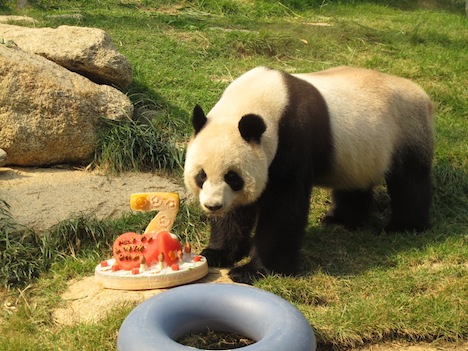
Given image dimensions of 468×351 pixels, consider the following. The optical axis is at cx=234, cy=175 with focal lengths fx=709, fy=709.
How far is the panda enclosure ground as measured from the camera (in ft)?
15.2

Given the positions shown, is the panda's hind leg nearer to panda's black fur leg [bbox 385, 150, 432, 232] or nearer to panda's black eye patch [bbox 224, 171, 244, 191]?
panda's black fur leg [bbox 385, 150, 432, 232]

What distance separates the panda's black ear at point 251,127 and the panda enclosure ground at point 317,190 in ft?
3.44

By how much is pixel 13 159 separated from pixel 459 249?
13.2ft

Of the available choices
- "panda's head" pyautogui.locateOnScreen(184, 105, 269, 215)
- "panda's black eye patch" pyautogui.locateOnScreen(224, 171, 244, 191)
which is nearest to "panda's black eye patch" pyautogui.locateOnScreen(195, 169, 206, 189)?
"panda's head" pyautogui.locateOnScreen(184, 105, 269, 215)

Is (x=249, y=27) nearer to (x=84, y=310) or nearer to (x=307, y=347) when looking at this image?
(x=84, y=310)

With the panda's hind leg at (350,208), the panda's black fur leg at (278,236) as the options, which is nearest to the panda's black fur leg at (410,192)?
the panda's hind leg at (350,208)

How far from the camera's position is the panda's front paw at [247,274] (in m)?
5.16

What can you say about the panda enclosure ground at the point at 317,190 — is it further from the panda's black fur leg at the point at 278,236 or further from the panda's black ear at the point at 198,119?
the panda's black ear at the point at 198,119

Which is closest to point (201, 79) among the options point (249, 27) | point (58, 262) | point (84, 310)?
point (249, 27)

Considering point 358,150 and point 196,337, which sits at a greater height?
point 358,150

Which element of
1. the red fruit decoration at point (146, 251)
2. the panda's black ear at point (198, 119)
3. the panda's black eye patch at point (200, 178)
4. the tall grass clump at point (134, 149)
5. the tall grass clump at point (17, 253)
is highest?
the panda's black ear at point (198, 119)

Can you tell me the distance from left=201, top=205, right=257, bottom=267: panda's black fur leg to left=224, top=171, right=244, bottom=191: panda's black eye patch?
0.54m

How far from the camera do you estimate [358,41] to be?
10.7 m

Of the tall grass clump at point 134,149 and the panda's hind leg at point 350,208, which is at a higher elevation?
the tall grass clump at point 134,149
